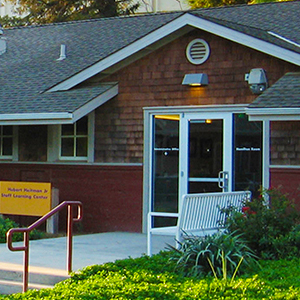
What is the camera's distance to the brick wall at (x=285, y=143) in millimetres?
12852

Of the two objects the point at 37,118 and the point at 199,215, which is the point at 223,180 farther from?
the point at 37,118

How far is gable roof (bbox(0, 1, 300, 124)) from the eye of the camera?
13430mm

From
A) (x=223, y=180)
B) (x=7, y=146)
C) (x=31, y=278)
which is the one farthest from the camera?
(x=7, y=146)

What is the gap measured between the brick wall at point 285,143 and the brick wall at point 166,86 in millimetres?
874

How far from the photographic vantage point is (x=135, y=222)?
47.3 ft

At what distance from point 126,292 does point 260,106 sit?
5080mm

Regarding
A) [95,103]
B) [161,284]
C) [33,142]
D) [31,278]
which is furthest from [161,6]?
[161,284]

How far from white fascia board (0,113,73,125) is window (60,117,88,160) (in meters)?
1.48

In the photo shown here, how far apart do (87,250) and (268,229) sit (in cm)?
298

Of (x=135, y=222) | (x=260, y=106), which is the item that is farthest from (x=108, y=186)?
(x=260, y=106)

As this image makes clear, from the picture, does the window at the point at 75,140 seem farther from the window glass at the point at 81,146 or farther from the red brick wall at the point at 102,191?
the red brick wall at the point at 102,191

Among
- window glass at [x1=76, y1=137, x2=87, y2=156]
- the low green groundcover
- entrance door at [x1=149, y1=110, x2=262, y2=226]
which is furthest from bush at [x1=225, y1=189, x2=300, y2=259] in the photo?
window glass at [x1=76, y1=137, x2=87, y2=156]

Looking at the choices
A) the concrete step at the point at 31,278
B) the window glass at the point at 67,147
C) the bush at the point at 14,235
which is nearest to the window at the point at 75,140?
the window glass at the point at 67,147

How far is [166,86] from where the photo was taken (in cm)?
1420
